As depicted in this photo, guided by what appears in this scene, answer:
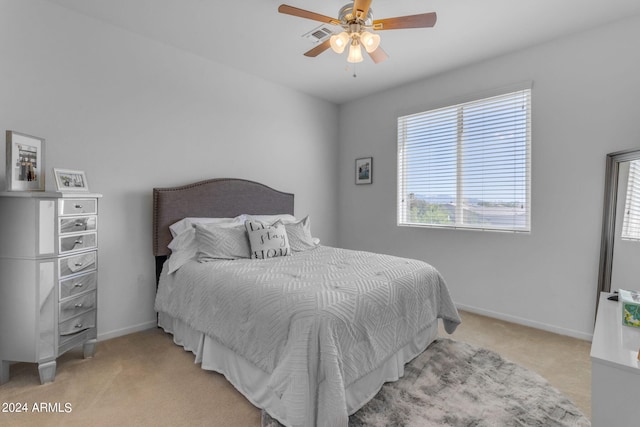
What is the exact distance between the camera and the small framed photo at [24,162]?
1957mm

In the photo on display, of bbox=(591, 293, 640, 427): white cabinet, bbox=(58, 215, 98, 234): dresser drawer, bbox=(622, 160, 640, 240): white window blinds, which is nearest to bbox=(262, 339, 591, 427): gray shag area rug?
bbox=(591, 293, 640, 427): white cabinet

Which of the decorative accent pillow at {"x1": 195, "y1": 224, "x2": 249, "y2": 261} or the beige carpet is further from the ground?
the decorative accent pillow at {"x1": 195, "y1": 224, "x2": 249, "y2": 261}

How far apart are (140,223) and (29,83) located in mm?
1290

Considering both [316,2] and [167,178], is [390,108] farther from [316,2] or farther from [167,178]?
[167,178]

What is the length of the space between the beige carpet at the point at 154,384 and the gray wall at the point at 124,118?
1.64 feet

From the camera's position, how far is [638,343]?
45.6 inches

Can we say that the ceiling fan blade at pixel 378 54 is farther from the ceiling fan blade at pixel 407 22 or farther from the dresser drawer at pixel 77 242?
the dresser drawer at pixel 77 242

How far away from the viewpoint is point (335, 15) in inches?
97.5

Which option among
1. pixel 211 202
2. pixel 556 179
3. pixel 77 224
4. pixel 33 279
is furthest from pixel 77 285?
pixel 556 179

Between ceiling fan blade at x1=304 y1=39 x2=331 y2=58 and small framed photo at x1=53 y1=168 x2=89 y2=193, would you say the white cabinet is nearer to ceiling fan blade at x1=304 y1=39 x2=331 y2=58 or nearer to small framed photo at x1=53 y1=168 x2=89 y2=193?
ceiling fan blade at x1=304 y1=39 x2=331 y2=58

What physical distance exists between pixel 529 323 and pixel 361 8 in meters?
3.15

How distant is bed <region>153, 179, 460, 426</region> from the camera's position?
4.75 ft

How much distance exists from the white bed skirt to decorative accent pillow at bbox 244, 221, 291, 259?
2.60 ft

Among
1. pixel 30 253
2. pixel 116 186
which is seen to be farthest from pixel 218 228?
pixel 30 253
